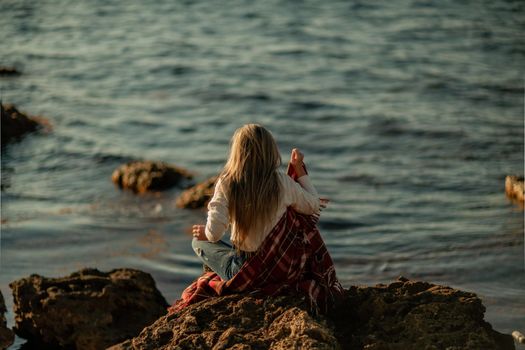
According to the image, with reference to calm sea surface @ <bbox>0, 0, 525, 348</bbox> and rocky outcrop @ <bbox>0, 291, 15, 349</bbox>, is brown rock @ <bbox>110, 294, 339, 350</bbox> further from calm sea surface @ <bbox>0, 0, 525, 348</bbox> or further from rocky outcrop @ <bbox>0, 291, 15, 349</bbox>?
calm sea surface @ <bbox>0, 0, 525, 348</bbox>

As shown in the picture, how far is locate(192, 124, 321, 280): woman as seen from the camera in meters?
4.86

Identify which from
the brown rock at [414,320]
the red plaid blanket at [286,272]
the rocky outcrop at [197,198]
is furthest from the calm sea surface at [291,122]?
the red plaid blanket at [286,272]

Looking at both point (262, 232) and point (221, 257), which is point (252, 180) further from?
point (221, 257)

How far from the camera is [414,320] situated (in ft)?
14.7

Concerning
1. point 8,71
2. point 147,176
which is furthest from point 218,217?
point 8,71

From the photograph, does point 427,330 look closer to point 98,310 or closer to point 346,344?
point 346,344

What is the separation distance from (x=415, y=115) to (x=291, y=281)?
8.79 m

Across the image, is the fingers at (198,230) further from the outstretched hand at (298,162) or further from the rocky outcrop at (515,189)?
the rocky outcrop at (515,189)

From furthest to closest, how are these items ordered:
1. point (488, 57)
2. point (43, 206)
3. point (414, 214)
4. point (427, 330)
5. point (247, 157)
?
point (488, 57) → point (43, 206) → point (414, 214) → point (247, 157) → point (427, 330)

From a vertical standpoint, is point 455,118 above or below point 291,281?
below

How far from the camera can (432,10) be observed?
776 inches

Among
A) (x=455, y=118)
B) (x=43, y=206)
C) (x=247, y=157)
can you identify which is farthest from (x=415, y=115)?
(x=247, y=157)

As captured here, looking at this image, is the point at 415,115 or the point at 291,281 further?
the point at 415,115

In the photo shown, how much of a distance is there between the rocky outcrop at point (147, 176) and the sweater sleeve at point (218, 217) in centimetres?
553
